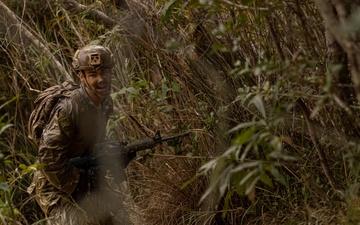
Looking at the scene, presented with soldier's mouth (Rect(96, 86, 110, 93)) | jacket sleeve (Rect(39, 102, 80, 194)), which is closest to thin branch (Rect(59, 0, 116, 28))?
soldier's mouth (Rect(96, 86, 110, 93))

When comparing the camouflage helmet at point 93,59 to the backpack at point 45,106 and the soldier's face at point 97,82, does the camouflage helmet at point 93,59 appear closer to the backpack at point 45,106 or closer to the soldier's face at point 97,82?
the soldier's face at point 97,82

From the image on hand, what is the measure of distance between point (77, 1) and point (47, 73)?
0.59m

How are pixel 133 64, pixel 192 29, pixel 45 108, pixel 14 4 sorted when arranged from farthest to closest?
1. pixel 14 4
2. pixel 133 64
3. pixel 192 29
4. pixel 45 108

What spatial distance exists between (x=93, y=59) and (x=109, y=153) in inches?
19.9

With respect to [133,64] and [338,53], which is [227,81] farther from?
[338,53]

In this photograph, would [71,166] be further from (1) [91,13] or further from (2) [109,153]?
(1) [91,13]

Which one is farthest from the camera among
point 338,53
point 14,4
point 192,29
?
point 14,4

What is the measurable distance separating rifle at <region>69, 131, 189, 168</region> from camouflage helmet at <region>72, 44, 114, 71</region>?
1.37 ft

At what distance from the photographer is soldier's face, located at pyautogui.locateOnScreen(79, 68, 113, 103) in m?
4.23

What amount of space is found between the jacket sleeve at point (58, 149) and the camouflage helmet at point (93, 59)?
9.3 inches

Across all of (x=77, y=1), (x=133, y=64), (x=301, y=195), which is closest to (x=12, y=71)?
(x=77, y=1)

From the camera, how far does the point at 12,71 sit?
264 inches

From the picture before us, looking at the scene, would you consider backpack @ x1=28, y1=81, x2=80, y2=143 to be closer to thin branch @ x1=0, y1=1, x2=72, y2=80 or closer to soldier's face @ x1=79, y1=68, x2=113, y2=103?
soldier's face @ x1=79, y1=68, x2=113, y2=103

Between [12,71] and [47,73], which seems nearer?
[47,73]
